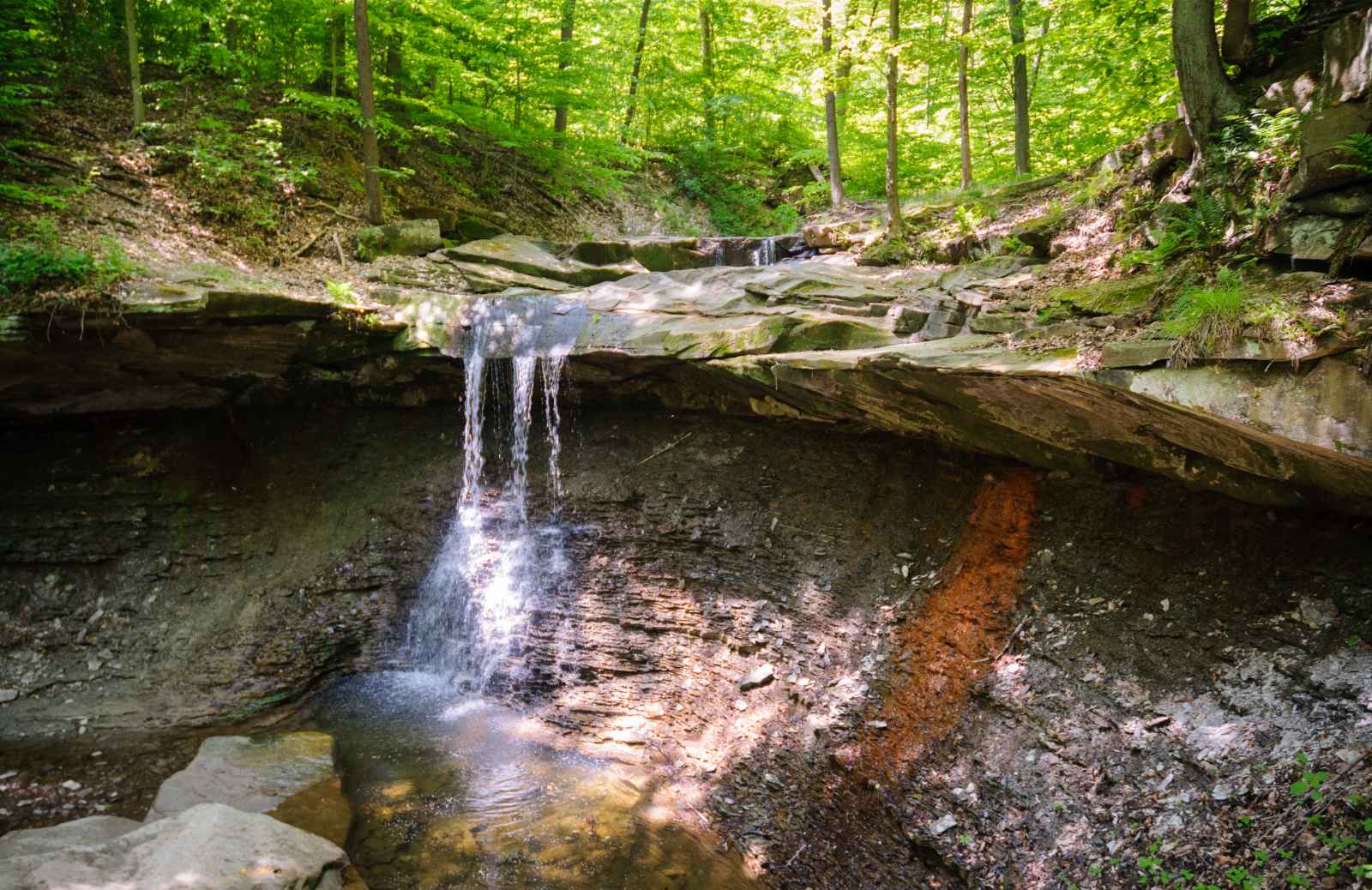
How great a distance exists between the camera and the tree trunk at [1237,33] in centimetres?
618

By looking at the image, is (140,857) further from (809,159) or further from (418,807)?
(809,159)

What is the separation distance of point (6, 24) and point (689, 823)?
1112cm

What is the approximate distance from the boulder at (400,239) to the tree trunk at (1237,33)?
960cm

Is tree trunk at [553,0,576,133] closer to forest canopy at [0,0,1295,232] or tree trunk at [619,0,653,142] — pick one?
forest canopy at [0,0,1295,232]

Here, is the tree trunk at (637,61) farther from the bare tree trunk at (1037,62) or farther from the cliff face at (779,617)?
the cliff face at (779,617)

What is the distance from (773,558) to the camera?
25.1ft

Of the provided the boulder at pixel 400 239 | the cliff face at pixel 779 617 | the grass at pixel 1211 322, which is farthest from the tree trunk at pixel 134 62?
the grass at pixel 1211 322

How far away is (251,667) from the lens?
8.08 metres

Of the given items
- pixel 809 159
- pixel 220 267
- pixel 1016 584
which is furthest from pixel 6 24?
pixel 809 159

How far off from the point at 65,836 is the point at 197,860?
120cm

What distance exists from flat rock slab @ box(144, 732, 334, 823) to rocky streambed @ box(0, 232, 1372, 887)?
43 centimetres

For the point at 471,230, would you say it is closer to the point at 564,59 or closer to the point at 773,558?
the point at 564,59

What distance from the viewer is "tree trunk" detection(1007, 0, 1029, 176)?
11.5m

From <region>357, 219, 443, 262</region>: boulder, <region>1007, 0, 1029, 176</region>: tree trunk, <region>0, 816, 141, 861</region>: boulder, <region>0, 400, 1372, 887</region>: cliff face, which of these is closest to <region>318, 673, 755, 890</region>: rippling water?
<region>0, 400, 1372, 887</region>: cliff face
